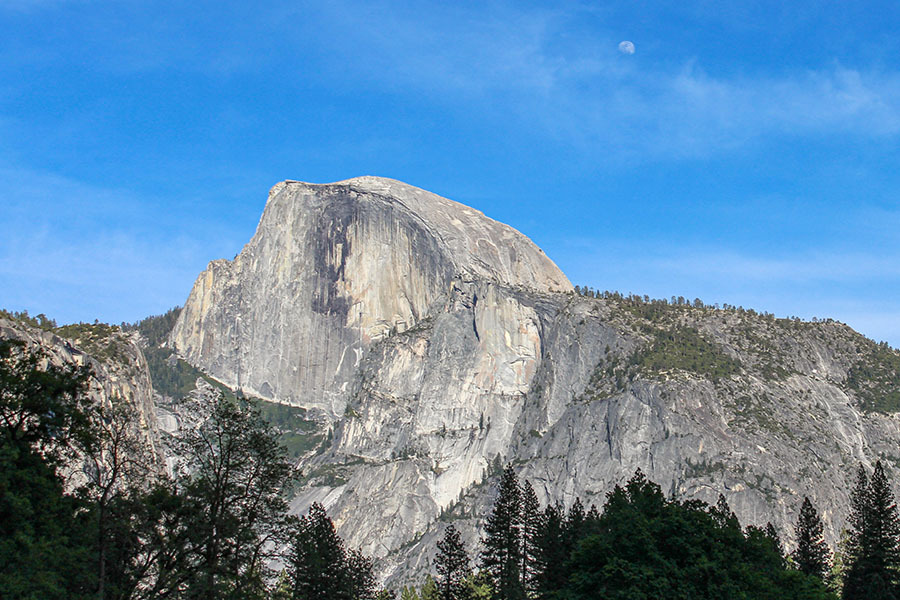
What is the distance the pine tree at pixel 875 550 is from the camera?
8112 centimetres

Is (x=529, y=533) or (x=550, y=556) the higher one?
(x=529, y=533)

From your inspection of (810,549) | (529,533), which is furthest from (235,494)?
(810,549)

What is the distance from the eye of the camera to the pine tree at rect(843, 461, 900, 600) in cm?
8112

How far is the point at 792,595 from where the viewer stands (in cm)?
5634

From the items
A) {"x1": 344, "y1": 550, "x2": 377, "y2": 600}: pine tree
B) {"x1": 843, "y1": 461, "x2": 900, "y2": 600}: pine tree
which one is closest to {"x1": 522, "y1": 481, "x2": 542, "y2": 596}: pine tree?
{"x1": 344, "y1": 550, "x2": 377, "y2": 600}: pine tree

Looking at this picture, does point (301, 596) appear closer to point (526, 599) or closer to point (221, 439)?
point (526, 599)

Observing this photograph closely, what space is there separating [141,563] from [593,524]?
163 feet

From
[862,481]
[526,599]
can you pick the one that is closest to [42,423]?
[526,599]

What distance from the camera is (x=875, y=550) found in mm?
85688

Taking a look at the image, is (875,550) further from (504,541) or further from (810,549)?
(504,541)

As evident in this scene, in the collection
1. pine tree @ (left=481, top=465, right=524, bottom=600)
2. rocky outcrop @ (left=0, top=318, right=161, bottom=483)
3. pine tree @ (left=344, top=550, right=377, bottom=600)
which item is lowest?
→ pine tree @ (left=344, top=550, right=377, bottom=600)

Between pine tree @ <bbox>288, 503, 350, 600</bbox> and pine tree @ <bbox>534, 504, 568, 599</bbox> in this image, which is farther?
pine tree @ <bbox>534, 504, 568, 599</bbox>

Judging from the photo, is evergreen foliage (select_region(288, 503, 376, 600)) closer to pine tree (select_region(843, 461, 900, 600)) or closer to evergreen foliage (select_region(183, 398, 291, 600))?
evergreen foliage (select_region(183, 398, 291, 600))

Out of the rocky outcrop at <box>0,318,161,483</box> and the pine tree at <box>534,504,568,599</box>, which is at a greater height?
the rocky outcrop at <box>0,318,161,483</box>
